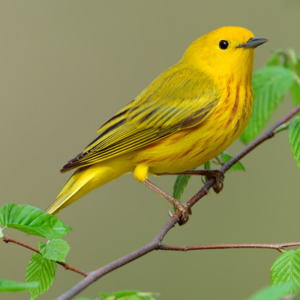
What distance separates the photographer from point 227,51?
10.3ft

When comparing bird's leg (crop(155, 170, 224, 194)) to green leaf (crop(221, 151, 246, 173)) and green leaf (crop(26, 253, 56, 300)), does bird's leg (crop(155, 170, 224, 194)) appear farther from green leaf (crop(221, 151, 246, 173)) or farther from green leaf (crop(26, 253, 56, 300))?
green leaf (crop(26, 253, 56, 300))

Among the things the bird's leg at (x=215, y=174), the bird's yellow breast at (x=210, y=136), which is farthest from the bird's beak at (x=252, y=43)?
the bird's leg at (x=215, y=174)

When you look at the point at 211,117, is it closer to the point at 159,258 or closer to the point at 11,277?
the point at 159,258

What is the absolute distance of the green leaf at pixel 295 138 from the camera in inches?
94.2

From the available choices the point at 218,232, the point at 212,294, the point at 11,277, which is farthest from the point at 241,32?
the point at 11,277

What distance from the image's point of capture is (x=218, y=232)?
Result: 216 inches

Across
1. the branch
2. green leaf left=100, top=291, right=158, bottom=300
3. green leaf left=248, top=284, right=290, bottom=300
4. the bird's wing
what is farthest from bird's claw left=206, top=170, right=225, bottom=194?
green leaf left=248, top=284, right=290, bottom=300

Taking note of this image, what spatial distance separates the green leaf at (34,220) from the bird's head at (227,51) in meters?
1.71

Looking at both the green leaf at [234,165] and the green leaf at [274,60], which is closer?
the green leaf at [234,165]

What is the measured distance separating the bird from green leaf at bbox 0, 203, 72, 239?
1.24 meters

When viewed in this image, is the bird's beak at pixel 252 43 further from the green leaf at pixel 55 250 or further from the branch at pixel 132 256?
the green leaf at pixel 55 250

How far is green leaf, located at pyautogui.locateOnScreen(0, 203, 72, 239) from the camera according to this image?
6.04 feet

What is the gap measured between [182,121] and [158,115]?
201 millimetres

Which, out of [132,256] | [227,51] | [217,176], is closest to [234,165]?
[217,176]
